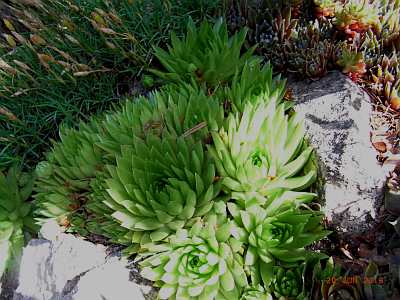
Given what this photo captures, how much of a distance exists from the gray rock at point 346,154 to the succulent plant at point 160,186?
0.69 metres

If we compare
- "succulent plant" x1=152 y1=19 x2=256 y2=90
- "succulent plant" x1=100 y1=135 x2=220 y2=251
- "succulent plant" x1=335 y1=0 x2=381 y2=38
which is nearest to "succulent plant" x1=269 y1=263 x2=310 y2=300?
"succulent plant" x1=100 y1=135 x2=220 y2=251

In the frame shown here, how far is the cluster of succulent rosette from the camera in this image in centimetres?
238

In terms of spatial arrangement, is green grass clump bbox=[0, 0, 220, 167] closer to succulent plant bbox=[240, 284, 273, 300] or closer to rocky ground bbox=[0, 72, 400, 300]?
rocky ground bbox=[0, 72, 400, 300]

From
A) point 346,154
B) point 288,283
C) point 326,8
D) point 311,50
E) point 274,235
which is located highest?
point 326,8

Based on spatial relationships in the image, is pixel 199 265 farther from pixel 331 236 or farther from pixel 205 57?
pixel 205 57

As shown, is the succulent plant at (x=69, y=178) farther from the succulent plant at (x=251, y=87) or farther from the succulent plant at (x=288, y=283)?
the succulent plant at (x=288, y=283)

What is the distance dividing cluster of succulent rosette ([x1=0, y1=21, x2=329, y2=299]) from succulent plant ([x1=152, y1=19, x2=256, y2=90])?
15 mm

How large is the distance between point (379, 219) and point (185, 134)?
4.05 feet

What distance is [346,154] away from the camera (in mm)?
2633

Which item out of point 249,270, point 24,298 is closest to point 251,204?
point 249,270

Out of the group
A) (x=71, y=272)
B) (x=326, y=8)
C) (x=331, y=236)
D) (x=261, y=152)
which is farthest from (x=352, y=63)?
(x=71, y=272)

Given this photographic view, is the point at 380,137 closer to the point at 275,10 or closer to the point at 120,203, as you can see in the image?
the point at 275,10

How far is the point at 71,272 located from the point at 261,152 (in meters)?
1.29

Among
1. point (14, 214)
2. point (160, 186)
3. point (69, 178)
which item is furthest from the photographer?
point (14, 214)
